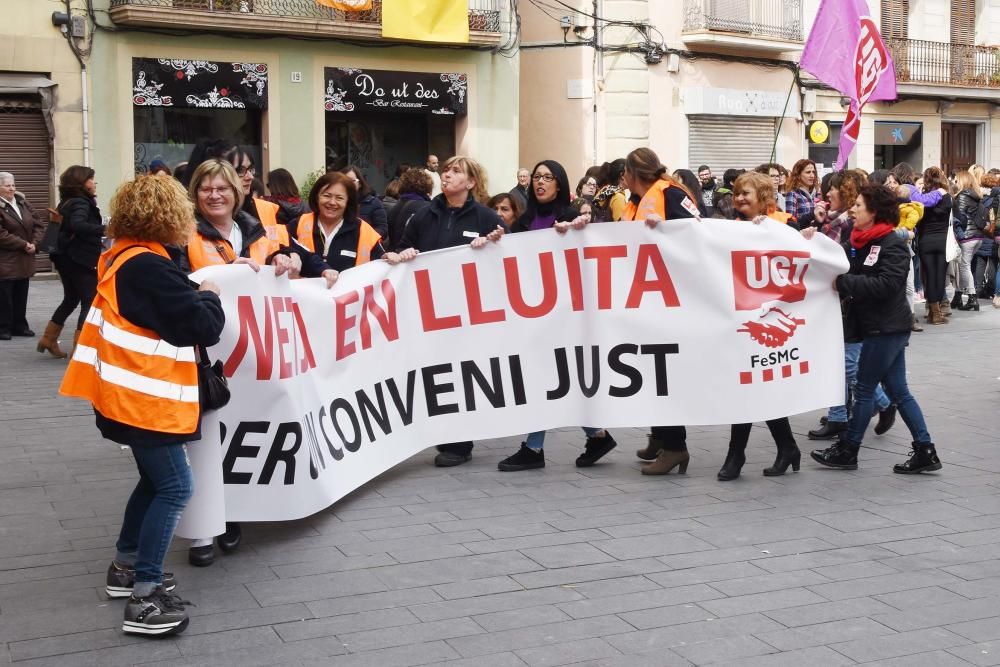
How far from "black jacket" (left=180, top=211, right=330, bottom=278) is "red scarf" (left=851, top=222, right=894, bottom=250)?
2980 millimetres

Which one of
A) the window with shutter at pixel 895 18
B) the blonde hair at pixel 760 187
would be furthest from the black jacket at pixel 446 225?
the window with shutter at pixel 895 18

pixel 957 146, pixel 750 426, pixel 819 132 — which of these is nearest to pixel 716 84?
pixel 819 132

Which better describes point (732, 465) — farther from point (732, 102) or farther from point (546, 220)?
point (732, 102)

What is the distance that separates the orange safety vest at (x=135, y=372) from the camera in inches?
184

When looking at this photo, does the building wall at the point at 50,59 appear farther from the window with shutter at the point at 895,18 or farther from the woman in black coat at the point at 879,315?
the window with shutter at the point at 895,18

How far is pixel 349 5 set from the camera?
22.0m

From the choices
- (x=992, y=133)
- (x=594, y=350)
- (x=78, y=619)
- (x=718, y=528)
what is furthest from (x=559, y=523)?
(x=992, y=133)

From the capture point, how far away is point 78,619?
4.90 metres

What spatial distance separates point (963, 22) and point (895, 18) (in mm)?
2840

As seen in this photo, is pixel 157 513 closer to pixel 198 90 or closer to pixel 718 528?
pixel 718 528

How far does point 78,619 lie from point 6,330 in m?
9.40

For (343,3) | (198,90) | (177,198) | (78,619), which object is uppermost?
(343,3)

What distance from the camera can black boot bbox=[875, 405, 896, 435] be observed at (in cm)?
843

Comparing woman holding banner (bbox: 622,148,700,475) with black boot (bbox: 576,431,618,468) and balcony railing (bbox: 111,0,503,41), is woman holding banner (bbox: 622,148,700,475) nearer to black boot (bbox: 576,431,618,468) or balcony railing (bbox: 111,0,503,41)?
black boot (bbox: 576,431,618,468)
